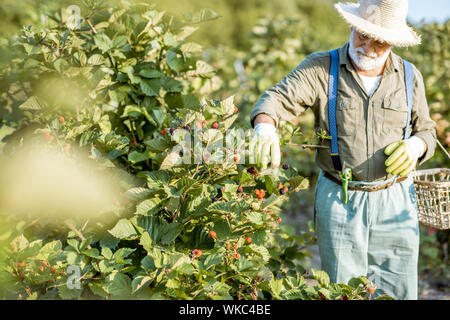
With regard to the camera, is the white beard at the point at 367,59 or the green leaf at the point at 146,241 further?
the white beard at the point at 367,59

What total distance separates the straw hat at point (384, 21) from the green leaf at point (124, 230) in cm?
115

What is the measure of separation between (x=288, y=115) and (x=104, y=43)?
0.84m

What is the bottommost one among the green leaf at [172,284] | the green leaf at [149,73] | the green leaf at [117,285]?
the green leaf at [117,285]

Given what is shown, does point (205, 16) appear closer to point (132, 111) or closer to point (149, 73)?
point (149, 73)

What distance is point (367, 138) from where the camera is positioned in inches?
73.4

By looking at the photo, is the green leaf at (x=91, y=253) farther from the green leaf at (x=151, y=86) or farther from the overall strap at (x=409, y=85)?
the overall strap at (x=409, y=85)

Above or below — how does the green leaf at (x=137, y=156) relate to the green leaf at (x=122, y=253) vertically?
above

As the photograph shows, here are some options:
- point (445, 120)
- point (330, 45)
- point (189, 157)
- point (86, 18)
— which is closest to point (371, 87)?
point (189, 157)

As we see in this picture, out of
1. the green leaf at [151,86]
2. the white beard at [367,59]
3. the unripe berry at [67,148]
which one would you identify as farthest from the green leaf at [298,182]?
the unripe berry at [67,148]

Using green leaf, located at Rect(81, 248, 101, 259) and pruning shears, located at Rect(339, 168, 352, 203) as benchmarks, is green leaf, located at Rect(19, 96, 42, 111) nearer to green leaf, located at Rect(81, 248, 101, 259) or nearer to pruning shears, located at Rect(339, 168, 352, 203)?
green leaf, located at Rect(81, 248, 101, 259)

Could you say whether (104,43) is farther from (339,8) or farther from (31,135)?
(339,8)

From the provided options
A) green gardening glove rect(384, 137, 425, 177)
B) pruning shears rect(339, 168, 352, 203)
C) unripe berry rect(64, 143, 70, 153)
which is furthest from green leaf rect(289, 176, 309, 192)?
unripe berry rect(64, 143, 70, 153)

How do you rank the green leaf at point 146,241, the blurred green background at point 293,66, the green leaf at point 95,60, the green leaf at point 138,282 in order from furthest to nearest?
the blurred green background at point 293,66 < the green leaf at point 95,60 < the green leaf at point 146,241 < the green leaf at point 138,282

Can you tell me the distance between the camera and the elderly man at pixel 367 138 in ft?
5.98
